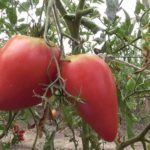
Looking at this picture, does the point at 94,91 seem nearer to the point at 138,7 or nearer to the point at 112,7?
the point at 112,7

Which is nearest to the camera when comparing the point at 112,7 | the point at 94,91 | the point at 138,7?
the point at 94,91

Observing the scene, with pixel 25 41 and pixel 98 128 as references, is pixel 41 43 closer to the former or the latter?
pixel 25 41

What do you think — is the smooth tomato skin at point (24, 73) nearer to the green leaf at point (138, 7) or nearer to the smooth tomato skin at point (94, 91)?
the smooth tomato skin at point (94, 91)

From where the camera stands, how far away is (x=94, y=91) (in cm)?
53

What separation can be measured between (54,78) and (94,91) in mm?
54

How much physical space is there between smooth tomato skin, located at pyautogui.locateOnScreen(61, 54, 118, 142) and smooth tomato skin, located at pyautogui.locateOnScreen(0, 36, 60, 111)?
0.03 meters

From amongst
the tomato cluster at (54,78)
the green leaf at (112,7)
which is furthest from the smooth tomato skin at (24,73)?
the green leaf at (112,7)

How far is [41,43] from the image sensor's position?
1.85 feet

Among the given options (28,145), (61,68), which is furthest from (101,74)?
(28,145)

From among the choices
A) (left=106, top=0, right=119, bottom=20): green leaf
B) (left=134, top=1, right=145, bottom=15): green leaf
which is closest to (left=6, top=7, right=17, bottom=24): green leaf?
(left=106, top=0, right=119, bottom=20): green leaf

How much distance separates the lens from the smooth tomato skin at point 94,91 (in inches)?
21.0

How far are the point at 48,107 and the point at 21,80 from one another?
56 millimetres

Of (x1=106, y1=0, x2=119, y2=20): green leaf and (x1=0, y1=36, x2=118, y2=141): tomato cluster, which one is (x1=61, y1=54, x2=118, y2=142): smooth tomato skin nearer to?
(x1=0, y1=36, x2=118, y2=141): tomato cluster

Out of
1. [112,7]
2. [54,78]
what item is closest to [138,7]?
[112,7]
